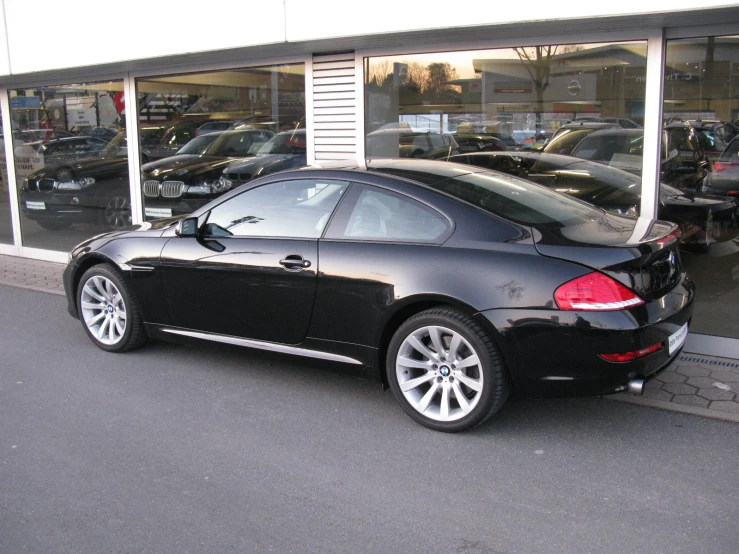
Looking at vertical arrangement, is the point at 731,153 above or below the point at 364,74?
below

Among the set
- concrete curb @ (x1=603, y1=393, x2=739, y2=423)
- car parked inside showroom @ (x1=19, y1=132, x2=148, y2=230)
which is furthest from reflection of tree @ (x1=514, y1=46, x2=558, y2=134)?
car parked inside showroom @ (x1=19, y1=132, x2=148, y2=230)

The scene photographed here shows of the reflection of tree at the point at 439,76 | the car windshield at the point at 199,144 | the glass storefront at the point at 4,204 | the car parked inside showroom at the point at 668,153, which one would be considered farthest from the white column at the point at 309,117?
the glass storefront at the point at 4,204

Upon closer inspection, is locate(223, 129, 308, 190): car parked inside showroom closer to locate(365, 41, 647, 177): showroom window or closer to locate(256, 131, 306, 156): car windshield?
locate(256, 131, 306, 156): car windshield

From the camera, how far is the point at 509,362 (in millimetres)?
4004

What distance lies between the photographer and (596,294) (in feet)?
12.5

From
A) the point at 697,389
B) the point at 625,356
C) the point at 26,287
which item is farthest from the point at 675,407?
the point at 26,287

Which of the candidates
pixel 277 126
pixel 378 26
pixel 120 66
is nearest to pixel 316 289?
pixel 378 26

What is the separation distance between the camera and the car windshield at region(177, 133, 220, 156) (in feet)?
29.5

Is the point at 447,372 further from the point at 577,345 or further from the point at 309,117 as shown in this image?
the point at 309,117

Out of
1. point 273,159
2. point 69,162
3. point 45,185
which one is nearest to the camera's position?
point 273,159

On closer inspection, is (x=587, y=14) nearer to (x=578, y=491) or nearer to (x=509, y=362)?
(x=509, y=362)

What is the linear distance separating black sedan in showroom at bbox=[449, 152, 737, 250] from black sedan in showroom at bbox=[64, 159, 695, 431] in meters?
1.24

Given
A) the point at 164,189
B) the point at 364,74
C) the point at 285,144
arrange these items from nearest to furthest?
1. the point at 364,74
2. the point at 285,144
3. the point at 164,189

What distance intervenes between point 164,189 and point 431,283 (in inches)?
235
